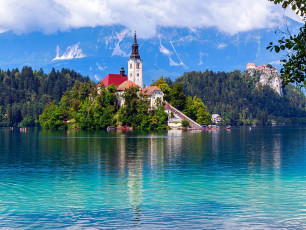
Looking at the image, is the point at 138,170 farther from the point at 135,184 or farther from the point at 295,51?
the point at 295,51

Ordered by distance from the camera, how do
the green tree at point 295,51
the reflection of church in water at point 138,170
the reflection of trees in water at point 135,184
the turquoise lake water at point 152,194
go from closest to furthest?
the green tree at point 295,51, the turquoise lake water at point 152,194, the reflection of trees in water at point 135,184, the reflection of church in water at point 138,170

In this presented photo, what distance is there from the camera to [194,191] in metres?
40.6

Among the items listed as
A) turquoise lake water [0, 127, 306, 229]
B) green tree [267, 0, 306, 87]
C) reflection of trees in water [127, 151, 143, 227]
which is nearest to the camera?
green tree [267, 0, 306, 87]

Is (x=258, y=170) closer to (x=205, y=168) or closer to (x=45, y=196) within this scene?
(x=205, y=168)

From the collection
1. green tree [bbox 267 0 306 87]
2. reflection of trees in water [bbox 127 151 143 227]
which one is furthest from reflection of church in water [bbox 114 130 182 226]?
green tree [bbox 267 0 306 87]

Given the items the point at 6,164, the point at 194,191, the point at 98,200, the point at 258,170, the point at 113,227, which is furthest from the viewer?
the point at 6,164

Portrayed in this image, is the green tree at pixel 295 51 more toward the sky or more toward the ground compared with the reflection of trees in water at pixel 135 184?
more toward the sky

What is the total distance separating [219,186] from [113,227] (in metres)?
16.9

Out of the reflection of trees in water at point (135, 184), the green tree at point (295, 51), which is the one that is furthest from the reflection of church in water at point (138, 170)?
the green tree at point (295, 51)

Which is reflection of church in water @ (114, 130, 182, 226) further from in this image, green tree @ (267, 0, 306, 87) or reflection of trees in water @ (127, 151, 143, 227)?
green tree @ (267, 0, 306, 87)

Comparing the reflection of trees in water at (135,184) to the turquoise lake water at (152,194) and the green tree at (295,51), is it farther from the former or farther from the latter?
the green tree at (295,51)

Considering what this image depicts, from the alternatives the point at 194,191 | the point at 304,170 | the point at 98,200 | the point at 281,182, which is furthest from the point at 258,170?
the point at 98,200

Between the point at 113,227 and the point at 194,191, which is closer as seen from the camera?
the point at 113,227

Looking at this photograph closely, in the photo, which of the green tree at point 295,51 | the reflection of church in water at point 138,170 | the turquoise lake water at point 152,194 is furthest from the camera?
the reflection of church in water at point 138,170
